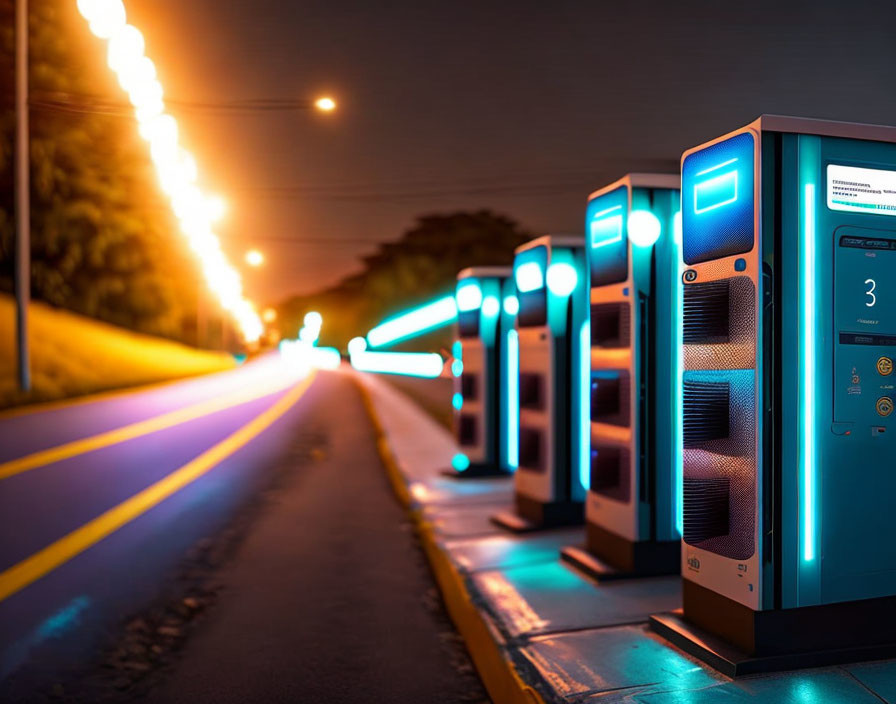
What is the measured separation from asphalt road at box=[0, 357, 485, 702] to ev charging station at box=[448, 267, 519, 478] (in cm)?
131

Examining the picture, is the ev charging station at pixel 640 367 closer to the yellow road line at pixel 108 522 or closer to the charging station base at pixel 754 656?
the charging station base at pixel 754 656

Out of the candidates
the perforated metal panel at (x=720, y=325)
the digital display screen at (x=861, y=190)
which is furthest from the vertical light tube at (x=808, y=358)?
the perforated metal panel at (x=720, y=325)

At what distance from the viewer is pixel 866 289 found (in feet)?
12.9

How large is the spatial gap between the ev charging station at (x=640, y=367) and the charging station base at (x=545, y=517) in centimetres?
152

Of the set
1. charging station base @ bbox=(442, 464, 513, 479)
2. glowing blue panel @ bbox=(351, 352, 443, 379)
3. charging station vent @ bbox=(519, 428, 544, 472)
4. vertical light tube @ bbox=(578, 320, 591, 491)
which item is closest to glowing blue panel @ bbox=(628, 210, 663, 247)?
vertical light tube @ bbox=(578, 320, 591, 491)

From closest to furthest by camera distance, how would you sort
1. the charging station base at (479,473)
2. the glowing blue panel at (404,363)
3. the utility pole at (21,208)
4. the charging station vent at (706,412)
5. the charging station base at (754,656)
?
the charging station base at (754,656) → the charging station vent at (706,412) → the charging station base at (479,473) → the glowing blue panel at (404,363) → the utility pole at (21,208)

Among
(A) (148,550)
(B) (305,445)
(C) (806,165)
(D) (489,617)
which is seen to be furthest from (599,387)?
(B) (305,445)

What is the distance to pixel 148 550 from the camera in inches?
267

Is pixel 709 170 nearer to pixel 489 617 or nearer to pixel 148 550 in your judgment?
pixel 489 617

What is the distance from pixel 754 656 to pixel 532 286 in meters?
4.12

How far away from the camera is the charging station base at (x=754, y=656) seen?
3.76 m

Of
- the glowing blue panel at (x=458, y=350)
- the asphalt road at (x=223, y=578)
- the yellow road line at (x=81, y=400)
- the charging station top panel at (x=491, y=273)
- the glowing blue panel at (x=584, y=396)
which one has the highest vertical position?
the charging station top panel at (x=491, y=273)

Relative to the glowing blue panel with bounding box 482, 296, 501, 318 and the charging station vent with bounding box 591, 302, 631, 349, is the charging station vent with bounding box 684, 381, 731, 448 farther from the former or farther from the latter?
the glowing blue panel with bounding box 482, 296, 501, 318

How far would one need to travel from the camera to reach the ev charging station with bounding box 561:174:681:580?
17.9 feet
